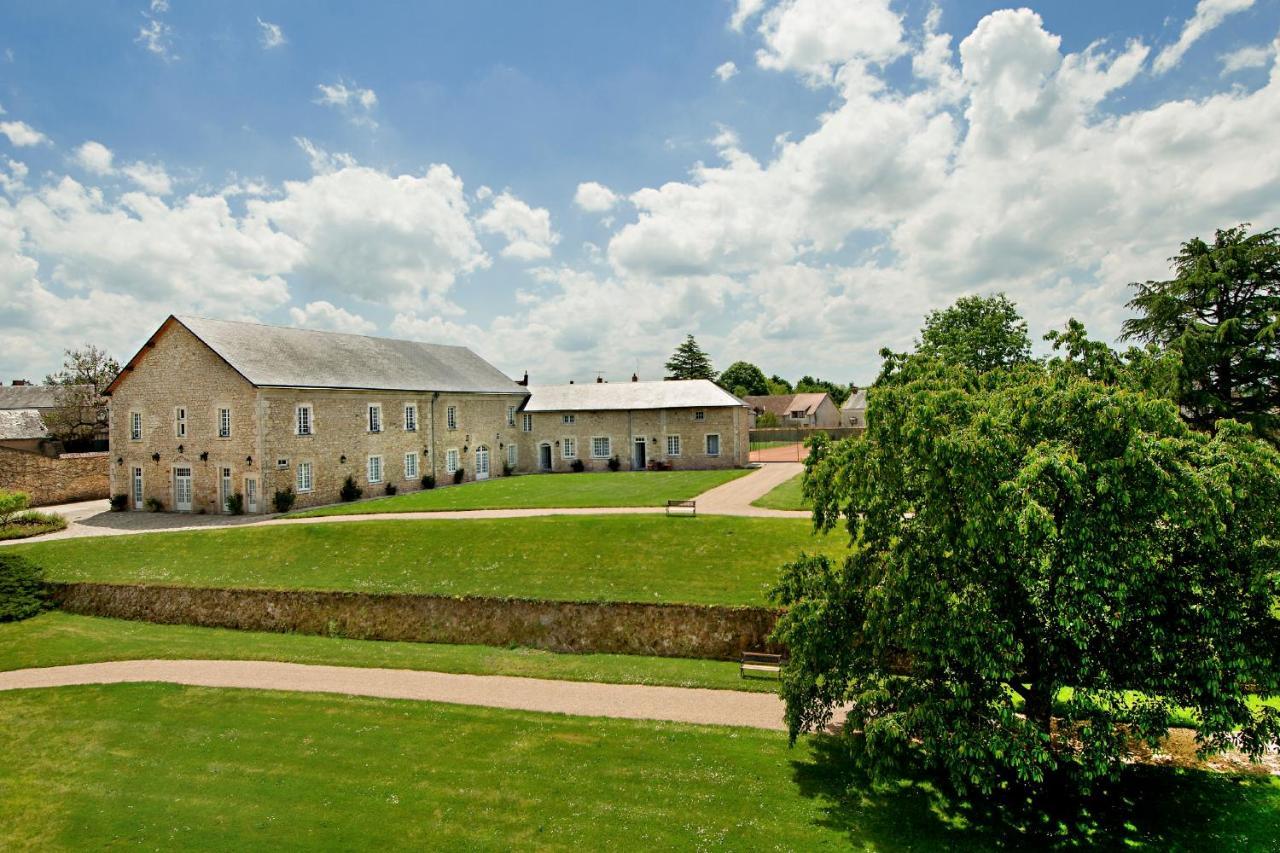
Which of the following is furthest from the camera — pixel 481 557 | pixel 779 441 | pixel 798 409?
pixel 798 409

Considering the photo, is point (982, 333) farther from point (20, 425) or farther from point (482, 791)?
point (20, 425)

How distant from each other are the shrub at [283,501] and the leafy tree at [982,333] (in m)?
34.1

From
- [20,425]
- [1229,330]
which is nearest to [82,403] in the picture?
[20,425]

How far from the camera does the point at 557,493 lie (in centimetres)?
3316

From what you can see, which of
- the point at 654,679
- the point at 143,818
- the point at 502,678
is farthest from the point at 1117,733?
the point at 143,818

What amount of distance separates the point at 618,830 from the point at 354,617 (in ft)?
42.0

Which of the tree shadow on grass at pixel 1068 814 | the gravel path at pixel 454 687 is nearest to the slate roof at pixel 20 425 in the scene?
the gravel path at pixel 454 687

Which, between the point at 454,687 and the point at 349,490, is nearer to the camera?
the point at 454,687

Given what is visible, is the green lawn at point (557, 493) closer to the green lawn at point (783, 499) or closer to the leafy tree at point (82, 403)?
the green lawn at point (783, 499)

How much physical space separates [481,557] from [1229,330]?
30.1 m

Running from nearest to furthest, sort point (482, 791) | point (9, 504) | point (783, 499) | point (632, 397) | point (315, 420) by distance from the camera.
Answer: point (482, 791) < point (9, 504) < point (783, 499) < point (315, 420) < point (632, 397)

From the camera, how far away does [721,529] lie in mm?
22875

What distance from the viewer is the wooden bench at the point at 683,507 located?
2508 cm

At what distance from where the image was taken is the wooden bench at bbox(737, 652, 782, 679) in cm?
1624
